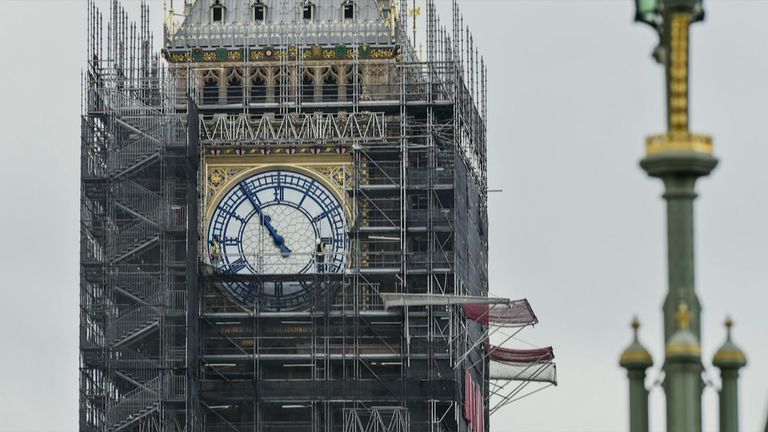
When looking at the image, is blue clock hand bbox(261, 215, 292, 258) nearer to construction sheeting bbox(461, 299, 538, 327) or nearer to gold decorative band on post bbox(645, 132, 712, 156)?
construction sheeting bbox(461, 299, 538, 327)

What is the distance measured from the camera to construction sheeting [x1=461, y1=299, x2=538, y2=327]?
97.2 meters

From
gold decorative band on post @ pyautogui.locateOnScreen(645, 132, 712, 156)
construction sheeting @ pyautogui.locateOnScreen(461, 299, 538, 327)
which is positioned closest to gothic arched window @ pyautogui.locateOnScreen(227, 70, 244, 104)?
construction sheeting @ pyautogui.locateOnScreen(461, 299, 538, 327)

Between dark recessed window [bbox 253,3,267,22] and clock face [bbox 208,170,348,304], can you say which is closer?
clock face [bbox 208,170,348,304]

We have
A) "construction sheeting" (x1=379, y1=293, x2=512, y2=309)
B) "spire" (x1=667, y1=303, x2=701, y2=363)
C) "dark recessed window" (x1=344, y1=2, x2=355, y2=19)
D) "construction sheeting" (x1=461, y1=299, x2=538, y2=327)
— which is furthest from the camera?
"dark recessed window" (x1=344, y1=2, x2=355, y2=19)

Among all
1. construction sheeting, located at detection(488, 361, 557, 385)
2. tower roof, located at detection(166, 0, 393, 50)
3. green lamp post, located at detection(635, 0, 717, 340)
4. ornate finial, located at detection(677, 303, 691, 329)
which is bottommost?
construction sheeting, located at detection(488, 361, 557, 385)

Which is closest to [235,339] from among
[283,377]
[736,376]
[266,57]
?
[283,377]

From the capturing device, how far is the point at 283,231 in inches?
3898

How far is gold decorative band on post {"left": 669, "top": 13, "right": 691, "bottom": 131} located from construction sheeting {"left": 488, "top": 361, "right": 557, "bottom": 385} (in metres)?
71.9

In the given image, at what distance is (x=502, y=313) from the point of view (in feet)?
322

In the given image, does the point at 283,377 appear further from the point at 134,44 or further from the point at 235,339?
the point at 134,44

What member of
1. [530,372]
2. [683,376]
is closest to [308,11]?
[530,372]

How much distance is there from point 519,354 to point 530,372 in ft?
2.49

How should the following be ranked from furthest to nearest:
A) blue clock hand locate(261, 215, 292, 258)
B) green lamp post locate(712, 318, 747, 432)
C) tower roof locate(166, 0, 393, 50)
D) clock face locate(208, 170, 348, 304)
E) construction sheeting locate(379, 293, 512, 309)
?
1. tower roof locate(166, 0, 393, 50)
2. clock face locate(208, 170, 348, 304)
3. blue clock hand locate(261, 215, 292, 258)
4. construction sheeting locate(379, 293, 512, 309)
5. green lamp post locate(712, 318, 747, 432)

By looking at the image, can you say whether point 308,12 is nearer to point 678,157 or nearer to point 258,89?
point 258,89
